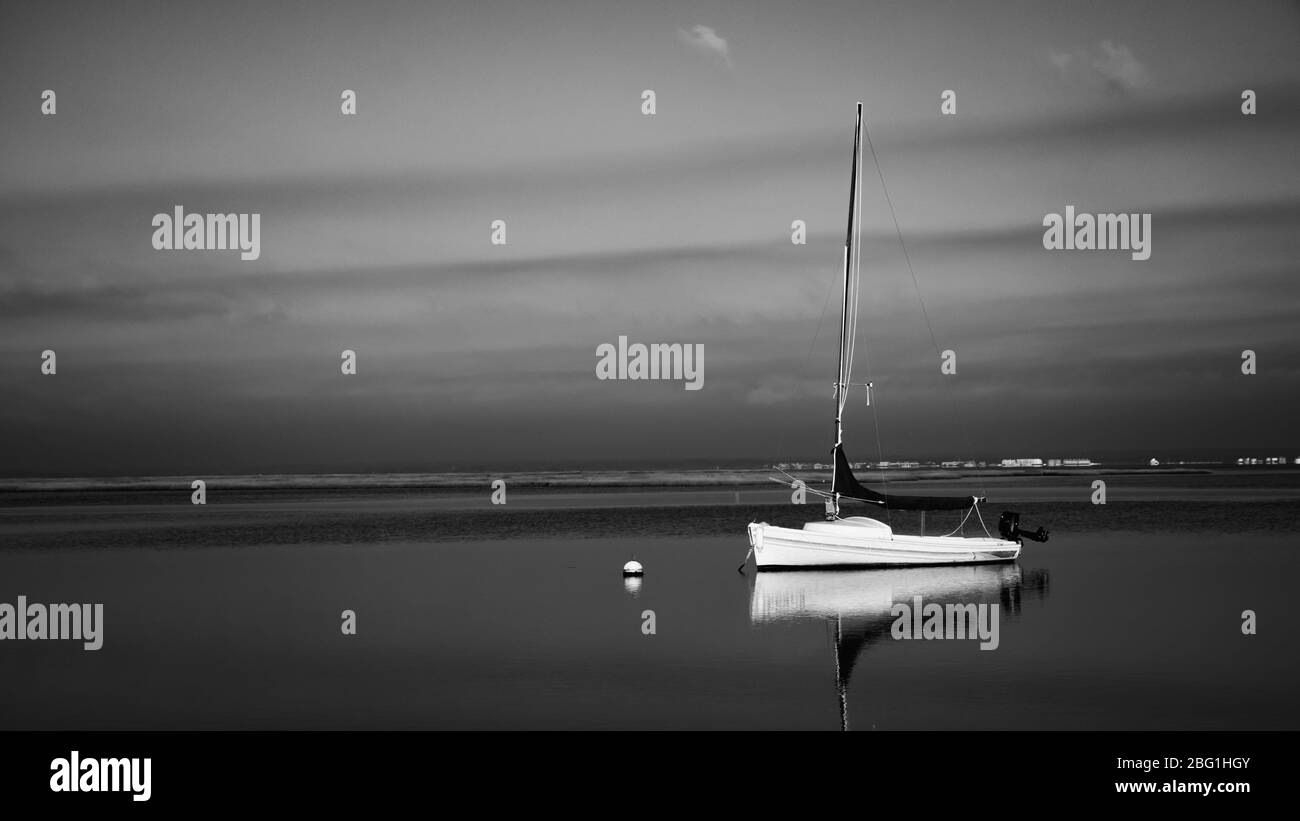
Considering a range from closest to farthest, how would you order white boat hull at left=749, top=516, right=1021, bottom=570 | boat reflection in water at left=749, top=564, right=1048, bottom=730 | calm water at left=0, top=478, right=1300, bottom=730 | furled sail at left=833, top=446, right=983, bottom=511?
calm water at left=0, top=478, right=1300, bottom=730 → boat reflection in water at left=749, top=564, right=1048, bottom=730 → white boat hull at left=749, top=516, right=1021, bottom=570 → furled sail at left=833, top=446, right=983, bottom=511

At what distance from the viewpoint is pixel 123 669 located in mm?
20922

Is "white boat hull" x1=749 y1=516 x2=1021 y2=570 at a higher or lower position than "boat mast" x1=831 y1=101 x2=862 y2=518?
lower

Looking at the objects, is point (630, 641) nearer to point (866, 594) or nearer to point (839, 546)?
point (866, 594)

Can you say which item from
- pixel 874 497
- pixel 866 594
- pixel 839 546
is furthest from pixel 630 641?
pixel 874 497

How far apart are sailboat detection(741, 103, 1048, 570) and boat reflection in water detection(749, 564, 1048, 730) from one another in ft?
1.33

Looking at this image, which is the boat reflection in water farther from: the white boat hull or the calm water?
the white boat hull

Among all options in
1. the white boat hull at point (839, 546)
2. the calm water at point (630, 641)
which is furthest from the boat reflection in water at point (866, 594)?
the white boat hull at point (839, 546)

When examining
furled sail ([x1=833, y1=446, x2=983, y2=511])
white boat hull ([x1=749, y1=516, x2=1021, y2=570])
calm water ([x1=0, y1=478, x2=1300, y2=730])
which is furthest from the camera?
furled sail ([x1=833, y1=446, x2=983, y2=511])

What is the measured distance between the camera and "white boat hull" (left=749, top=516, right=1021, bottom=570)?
113 feet

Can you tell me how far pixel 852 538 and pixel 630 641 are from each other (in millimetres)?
12793

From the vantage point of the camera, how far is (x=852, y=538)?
34.4 metres

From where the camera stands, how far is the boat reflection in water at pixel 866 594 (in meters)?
24.2

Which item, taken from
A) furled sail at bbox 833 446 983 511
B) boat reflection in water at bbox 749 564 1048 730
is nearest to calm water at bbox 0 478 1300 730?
boat reflection in water at bbox 749 564 1048 730
